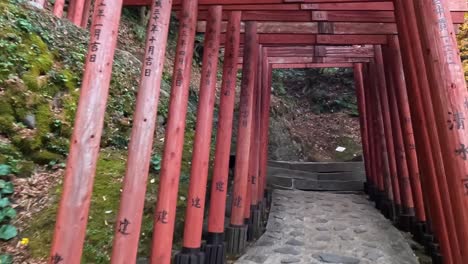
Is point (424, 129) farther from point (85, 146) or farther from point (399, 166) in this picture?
point (85, 146)

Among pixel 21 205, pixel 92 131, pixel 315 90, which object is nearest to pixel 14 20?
pixel 21 205

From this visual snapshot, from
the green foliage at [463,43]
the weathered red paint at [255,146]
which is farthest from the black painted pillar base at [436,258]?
the green foliage at [463,43]

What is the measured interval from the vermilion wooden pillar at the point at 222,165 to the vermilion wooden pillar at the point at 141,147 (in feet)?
5.39

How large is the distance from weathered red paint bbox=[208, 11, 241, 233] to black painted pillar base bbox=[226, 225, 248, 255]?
407 mm

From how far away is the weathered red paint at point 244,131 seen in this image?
491 centimetres

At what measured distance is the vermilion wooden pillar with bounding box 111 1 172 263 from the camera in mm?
2588

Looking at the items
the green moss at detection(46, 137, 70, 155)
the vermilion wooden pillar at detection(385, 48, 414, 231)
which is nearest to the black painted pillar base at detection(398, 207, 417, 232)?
the vermilion wooden pillar at detection(385, 48, 414, 231)

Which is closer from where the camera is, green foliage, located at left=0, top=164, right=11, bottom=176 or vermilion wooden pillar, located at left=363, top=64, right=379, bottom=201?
green foliage, located at left=0, top=164, right=11, bottom=176

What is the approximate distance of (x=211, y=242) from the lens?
4.23m

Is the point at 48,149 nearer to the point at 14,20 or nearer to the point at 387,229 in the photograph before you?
the point at 14,20

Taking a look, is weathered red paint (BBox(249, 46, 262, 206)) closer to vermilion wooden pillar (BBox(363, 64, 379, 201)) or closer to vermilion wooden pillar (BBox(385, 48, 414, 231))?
vermilion wooden pillar (BBox(385, 48, 414, 231))

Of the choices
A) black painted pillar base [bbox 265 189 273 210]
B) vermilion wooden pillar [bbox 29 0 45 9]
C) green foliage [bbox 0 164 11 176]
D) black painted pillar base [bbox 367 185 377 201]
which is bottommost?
black painted pillar base [bbox 265 189 273 210]

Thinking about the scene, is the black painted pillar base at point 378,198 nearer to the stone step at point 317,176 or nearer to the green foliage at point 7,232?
the stone step at point 317,176

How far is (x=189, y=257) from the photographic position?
3738mm
